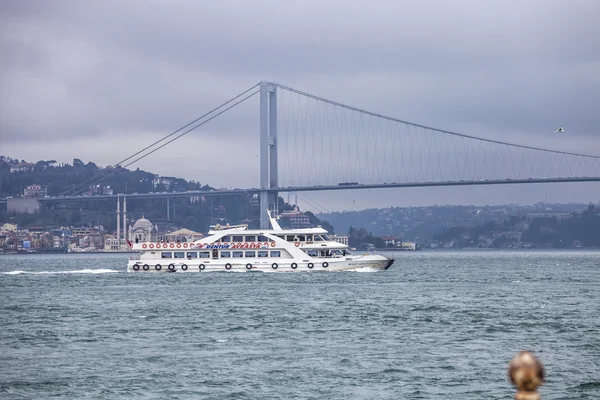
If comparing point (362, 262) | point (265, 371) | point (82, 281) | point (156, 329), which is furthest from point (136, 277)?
point (265, 371)

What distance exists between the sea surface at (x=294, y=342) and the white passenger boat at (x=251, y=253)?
14.1 meters

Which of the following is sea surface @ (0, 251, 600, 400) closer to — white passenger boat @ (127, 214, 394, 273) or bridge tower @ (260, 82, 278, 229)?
white passenger boat @ (127, 214, 394, 273)

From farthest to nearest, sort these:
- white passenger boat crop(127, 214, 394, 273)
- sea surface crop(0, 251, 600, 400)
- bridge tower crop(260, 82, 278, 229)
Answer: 1. bridge tower crop(260, 82, 278, 229)
2. white passenger boat crop(127, 214, 394, 273)
3. sea surface crop(0, 251, 600, 400)

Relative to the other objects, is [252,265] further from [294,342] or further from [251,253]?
[294,342]

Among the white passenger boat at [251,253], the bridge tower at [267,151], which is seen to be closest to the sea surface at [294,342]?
the white passenger boat at [251,253]

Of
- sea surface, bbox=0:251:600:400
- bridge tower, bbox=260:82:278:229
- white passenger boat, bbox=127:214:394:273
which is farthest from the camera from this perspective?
bridge tower, bbox=260:82:278:229

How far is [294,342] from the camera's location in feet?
92.8

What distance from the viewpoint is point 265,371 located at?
74.7 ft

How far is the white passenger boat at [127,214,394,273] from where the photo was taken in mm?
67688

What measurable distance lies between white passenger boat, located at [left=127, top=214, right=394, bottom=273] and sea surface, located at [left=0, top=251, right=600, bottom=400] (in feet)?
46.1

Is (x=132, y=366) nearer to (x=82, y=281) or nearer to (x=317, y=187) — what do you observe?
(x=82, y=281)

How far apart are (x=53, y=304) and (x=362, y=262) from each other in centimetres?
2905

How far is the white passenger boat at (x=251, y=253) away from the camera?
6769 cm

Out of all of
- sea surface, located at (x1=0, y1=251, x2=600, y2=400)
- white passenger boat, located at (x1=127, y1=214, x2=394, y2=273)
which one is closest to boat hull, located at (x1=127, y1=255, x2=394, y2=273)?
white passenger boat, located at (x1=127, y1=214, x2=394, y2=273)
